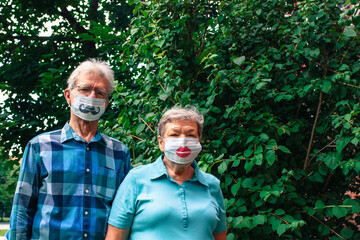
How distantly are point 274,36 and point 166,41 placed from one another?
124cm

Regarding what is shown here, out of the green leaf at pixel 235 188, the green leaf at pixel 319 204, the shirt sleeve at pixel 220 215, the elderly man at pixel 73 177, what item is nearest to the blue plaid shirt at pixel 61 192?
the elderly man at pixel 73 177

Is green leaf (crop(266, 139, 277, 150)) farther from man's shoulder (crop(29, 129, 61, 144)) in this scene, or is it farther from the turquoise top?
man's shoulder (crop(29, 129, 61, 144))

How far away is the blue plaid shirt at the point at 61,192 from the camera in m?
1.94

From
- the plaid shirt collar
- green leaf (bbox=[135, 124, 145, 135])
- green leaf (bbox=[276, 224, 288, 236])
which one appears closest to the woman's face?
the plaid shirt collar

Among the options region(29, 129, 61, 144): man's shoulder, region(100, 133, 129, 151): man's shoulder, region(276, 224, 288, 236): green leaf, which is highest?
region(29, 129, 61, 144): man's shoulder

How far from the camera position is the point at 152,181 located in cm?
211

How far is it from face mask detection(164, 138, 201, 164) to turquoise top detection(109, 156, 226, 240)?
104mm

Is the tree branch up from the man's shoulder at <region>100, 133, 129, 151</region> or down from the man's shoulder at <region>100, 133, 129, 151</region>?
up

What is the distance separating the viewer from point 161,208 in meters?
1.99

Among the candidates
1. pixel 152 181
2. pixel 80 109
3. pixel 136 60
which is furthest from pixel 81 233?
pixel 136 60

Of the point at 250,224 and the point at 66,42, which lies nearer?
the point at 250,224

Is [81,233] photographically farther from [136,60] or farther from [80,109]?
[136,60]

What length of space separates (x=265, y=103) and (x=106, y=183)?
2.02 m

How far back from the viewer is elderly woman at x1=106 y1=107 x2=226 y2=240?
1.99 metres
